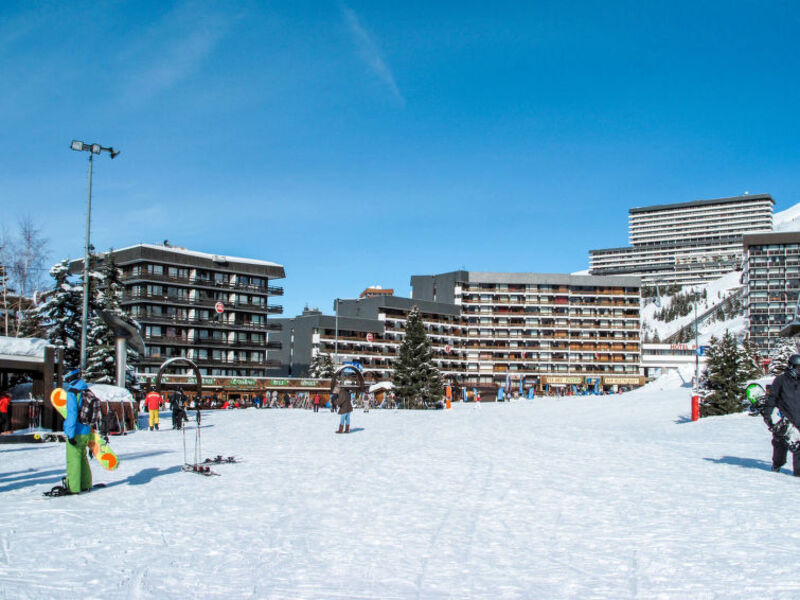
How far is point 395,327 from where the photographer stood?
392 feet

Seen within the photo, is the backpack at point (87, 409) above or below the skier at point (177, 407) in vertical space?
above

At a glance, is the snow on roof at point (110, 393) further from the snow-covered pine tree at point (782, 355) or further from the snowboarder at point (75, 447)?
the snow-covered pine tree at point (782, 355)

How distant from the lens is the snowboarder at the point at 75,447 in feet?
35.7

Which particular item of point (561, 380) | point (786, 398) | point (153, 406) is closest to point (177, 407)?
point (153, 406)

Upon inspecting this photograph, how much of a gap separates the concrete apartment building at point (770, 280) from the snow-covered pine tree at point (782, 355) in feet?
246

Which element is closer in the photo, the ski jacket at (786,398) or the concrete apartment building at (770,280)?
the ski jacket at (786,398)

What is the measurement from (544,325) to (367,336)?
39860 mm

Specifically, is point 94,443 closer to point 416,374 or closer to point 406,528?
point 406,528

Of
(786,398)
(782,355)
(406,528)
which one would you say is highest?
(782,355)

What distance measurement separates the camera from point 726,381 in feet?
119

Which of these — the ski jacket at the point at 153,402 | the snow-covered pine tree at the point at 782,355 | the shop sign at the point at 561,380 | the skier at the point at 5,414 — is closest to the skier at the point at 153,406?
the ski jacket at the point at 153,402

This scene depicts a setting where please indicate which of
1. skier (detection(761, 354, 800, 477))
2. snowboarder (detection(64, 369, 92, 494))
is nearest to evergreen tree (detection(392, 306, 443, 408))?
skier (detection(761, 354, 800, 477))

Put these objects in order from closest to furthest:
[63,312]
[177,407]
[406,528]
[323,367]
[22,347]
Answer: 1. [406,528]
2. [22,347]
3. [177,407]
4. [63,312]
5. [323,367]

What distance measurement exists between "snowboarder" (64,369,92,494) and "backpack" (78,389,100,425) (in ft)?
0.16
